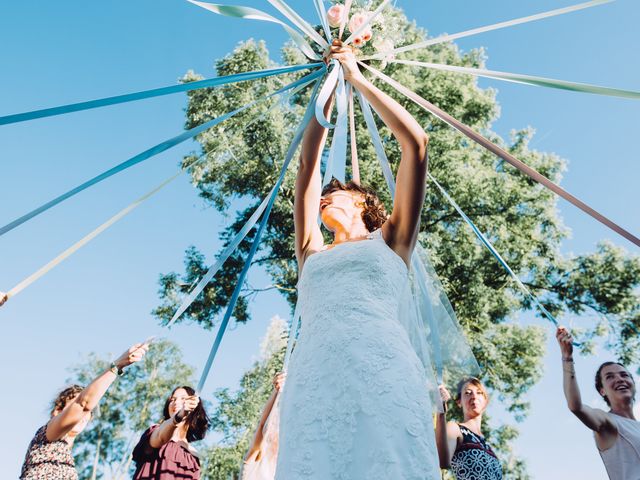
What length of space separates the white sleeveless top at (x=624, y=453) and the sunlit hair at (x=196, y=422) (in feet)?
8.13

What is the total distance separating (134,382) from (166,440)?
860 inches

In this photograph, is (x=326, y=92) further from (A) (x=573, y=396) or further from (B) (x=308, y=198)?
(A) (x=573, y=396)

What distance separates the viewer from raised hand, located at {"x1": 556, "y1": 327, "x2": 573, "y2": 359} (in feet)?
9.86

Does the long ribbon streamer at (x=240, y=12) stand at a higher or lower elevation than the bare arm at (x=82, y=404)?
higher

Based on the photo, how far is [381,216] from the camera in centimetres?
239

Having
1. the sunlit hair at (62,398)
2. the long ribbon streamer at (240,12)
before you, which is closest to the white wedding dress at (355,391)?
the long ribbon streamer at (240,12)

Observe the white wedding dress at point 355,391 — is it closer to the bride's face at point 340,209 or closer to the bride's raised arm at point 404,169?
the bride's raised arm at point 404,169

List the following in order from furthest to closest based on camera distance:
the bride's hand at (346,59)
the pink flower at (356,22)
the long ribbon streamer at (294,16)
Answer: the pink flower at (356,22) → the long ribbon streamer at (294,16) → the bride's hand at (346,59)

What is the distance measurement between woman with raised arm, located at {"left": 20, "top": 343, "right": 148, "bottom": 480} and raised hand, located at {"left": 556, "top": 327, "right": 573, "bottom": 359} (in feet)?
7.99

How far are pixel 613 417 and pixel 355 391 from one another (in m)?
2.39

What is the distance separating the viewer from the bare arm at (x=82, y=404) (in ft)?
9.00

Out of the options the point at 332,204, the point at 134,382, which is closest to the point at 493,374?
the point at 332,204

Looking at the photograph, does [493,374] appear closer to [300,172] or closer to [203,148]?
[203,148]

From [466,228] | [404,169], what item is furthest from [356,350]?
[466,228]
